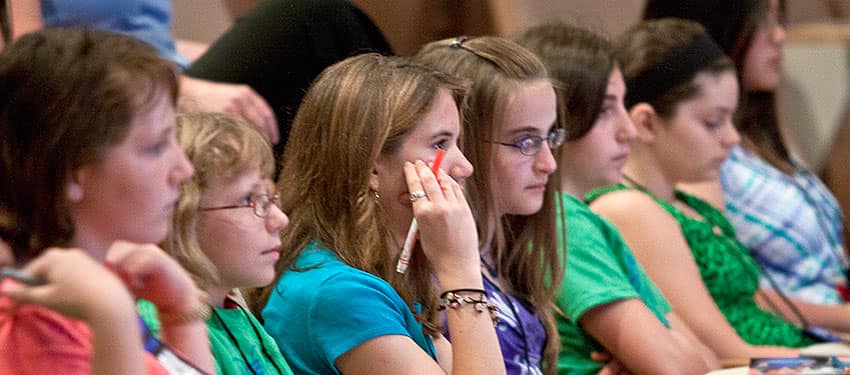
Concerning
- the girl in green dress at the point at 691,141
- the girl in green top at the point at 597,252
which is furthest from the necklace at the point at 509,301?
the girl in green dress at the point at 691,141

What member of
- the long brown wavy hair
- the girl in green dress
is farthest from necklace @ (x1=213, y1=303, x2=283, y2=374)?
the girl in green dress

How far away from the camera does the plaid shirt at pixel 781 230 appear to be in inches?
135

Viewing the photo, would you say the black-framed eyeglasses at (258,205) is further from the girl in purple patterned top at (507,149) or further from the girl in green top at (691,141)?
the girl in green top at (691,141)

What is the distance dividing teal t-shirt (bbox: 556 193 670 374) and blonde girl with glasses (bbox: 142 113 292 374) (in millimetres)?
768

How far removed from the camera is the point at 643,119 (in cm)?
296

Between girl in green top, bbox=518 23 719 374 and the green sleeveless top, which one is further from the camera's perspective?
the green sleeveless top

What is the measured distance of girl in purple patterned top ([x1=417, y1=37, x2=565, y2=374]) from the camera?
220 cm

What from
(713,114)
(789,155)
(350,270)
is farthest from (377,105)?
(789,155)

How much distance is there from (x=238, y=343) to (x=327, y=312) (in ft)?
0.44

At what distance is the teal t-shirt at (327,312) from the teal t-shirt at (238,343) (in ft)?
0.23

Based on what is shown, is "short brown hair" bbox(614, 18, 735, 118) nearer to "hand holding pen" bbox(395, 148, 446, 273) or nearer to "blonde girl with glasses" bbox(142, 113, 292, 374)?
"hand holding pen" bbox(395, 148, 446, 273)

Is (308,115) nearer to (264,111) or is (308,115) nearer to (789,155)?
(264,111)

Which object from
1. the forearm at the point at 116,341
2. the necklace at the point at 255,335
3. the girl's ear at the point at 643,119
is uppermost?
the forearm at the point at 116,341

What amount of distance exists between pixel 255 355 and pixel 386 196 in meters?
0.33
